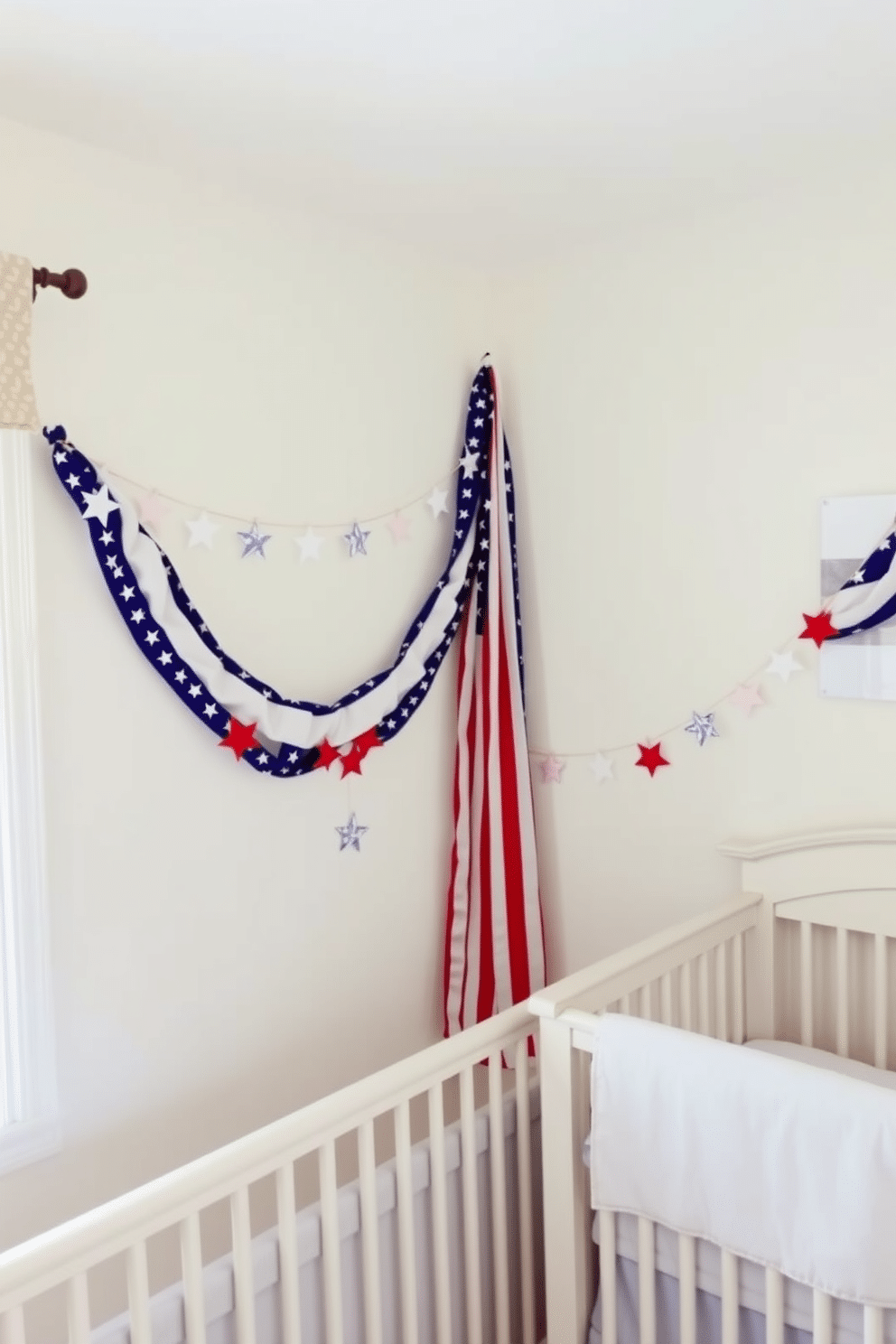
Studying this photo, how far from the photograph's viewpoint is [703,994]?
2078mm

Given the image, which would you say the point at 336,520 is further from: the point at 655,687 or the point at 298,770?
the point at 655,687

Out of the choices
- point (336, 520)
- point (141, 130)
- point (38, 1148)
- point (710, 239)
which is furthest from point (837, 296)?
point (38, 1148)

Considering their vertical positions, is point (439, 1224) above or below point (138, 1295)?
below

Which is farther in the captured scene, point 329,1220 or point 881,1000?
point 881,1000

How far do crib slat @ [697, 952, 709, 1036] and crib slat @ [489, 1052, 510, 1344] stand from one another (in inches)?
20.1

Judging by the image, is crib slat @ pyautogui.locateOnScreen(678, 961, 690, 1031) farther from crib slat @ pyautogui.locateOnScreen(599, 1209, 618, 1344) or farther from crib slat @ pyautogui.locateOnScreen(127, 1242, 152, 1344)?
crib slat @ pyautogui.locateOnScreen(127, 1242, 152, 1344)

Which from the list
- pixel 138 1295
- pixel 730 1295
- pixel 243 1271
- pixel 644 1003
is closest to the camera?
pixel 138 1295

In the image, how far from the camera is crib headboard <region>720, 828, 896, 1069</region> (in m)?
2.07

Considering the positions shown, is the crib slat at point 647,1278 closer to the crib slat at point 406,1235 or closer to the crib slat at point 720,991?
the crib slat at point 406,1235

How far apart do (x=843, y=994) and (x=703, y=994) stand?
0.28 metres

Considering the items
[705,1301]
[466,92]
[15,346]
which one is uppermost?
[466,92]

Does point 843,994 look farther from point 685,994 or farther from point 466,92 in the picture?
point 466,92

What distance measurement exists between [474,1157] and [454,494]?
4.54ft

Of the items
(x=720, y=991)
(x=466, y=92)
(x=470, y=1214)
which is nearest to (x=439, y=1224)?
(x=470, y=1214)
